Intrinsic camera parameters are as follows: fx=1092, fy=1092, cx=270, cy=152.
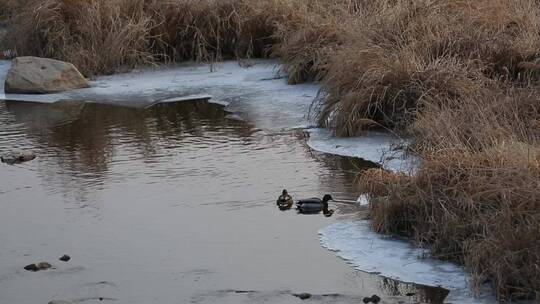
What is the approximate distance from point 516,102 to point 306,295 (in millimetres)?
3624

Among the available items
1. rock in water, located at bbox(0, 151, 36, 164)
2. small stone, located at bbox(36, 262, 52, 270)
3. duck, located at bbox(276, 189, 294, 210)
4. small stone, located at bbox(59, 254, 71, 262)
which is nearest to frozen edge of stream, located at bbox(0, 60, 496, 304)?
duck, located at bbox(276, 189, 294, 210)

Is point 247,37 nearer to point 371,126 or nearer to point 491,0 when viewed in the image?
point 491,0

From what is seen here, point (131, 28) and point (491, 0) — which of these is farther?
point (131, 28)

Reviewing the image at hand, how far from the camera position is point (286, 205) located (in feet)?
26.8

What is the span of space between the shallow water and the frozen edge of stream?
15 cm

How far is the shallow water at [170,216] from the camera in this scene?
6.52m

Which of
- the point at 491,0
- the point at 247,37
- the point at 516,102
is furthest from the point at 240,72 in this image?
the point at 516,102

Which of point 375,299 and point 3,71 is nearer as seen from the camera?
point 375,299

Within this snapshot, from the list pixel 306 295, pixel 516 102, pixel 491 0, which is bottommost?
pixel 306 295

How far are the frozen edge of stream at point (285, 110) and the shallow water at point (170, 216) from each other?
15cm

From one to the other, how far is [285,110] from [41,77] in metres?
3.70

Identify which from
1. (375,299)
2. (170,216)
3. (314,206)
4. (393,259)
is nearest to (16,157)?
(170,216)

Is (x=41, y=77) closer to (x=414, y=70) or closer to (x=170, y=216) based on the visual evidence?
(x=414, y=70)

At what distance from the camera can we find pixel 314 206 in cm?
802
